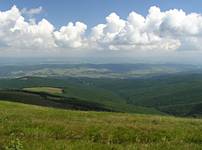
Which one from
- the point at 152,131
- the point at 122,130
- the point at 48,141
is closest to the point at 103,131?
the point at 122,130

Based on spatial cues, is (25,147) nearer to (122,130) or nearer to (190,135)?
(122,130)

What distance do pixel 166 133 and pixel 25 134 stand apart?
7031mm

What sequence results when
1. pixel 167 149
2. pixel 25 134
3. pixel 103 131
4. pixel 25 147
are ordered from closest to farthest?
pixel 25 147, pixel 167 149, pixel 25 134, pixel 103 131

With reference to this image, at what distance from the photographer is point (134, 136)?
18.2m

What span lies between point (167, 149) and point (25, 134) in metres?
6.81

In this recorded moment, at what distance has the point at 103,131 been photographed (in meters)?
18.8

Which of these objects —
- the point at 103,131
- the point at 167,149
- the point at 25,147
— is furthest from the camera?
the point at 103,131

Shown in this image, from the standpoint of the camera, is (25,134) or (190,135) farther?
(190,135)

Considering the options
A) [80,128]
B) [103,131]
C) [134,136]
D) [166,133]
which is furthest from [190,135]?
[80,128]

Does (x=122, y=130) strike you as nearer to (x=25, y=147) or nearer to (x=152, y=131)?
(x=152, y=131)

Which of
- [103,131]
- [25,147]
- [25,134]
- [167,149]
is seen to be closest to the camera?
[25,147]

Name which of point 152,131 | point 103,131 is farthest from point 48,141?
point 152,131

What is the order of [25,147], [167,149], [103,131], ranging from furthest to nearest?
[103,131] < [167,149] < [25,147]

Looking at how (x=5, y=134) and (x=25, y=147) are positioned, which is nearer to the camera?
(x=25, y=147)
